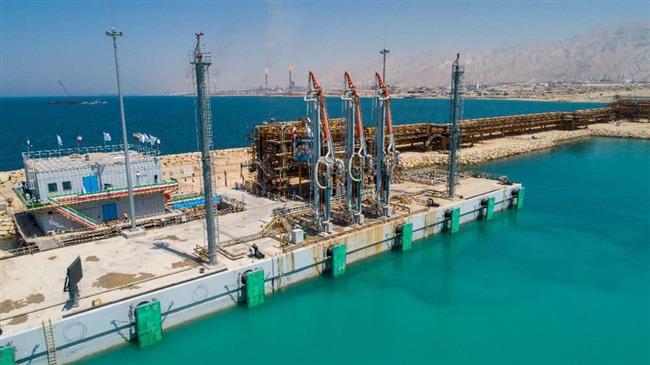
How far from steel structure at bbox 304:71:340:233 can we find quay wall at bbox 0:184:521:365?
1.79 meters

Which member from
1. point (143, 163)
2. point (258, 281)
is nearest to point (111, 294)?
point (258, 281)

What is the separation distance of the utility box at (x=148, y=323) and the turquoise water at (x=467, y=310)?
0.46 m

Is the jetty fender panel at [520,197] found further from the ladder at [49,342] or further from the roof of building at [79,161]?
the ladder at [49,342]

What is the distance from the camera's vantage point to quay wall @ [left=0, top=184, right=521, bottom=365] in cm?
1992

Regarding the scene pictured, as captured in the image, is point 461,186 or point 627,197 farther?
point 627,197

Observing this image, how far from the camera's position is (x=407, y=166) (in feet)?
214

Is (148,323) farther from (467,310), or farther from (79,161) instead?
(467,310)

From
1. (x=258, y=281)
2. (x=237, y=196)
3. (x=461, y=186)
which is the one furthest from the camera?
(x=461, y=186)

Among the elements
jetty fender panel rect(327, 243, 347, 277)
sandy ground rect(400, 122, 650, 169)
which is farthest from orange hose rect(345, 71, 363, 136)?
sandy ground rect(400, 122, 650, 169)

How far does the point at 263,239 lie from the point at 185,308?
7827 millimetres

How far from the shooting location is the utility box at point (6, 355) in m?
18.3

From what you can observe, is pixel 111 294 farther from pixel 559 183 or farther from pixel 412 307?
pixel 559 183

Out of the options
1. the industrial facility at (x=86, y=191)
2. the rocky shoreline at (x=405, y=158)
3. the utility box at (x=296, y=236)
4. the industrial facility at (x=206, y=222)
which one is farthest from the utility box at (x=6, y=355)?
the rocky shoreline at (x=405, y=158)

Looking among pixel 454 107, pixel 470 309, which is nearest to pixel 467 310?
pixel 470 309
